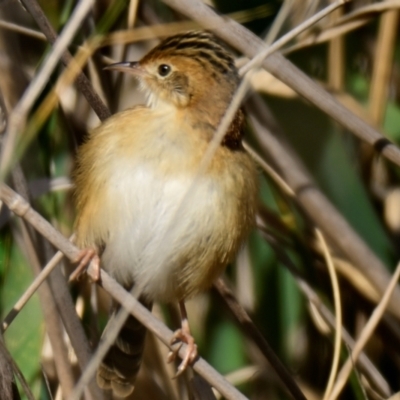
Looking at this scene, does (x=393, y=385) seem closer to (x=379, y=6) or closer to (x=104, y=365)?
(x=104, y=365)

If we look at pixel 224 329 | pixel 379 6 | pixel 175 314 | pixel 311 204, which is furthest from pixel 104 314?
pixel 379 6

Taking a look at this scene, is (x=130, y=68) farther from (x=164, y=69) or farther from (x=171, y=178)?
(x=171, y=178)

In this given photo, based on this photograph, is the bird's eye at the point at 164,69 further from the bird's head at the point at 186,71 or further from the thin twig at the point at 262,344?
the thin twig at the point at 262,344

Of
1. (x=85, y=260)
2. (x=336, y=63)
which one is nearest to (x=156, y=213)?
(x=85, y=260)

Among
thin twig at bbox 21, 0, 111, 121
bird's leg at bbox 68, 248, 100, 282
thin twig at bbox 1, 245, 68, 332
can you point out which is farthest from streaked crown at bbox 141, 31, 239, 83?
thin twig at bbox 1, 245, 68, 332

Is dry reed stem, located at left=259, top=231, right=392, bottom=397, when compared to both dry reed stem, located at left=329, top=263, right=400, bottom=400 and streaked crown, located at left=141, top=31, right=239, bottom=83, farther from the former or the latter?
streaked crown, located at left=141, top=31, right=239, bottom=83
